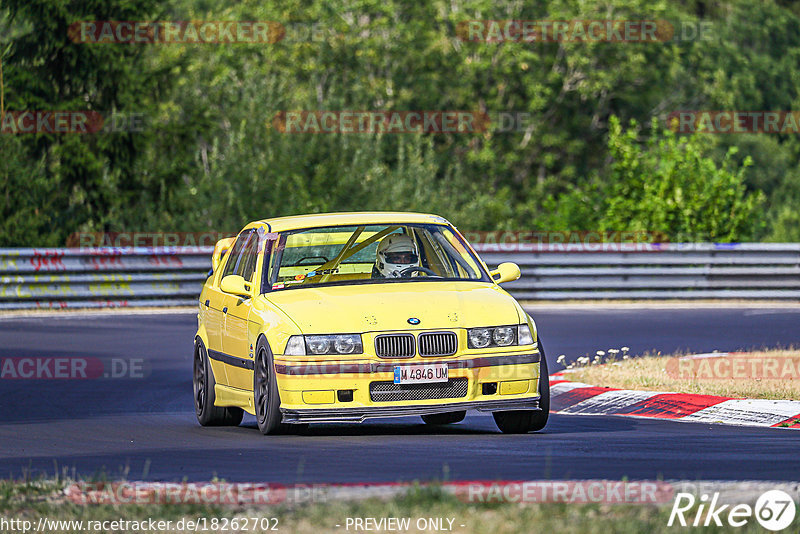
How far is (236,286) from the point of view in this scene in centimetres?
1106

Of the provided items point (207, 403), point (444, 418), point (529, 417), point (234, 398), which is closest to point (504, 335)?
point (529, 417)

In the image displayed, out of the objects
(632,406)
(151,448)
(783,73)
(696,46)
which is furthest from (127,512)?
(783,73)

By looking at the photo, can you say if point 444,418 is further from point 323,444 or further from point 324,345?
point 323,444

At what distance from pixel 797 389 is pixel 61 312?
13842 mm

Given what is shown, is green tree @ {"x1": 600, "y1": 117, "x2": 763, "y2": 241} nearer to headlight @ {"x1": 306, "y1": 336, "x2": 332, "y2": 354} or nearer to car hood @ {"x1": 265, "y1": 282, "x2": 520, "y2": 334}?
car hood @ {"x1": 265, "y1": 282, "x2": 520, "y2": 334}

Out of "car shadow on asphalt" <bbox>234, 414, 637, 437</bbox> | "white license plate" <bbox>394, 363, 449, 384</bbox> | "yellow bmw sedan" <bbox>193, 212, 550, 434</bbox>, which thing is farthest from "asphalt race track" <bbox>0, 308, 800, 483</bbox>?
"white license plate" <bbox>394, 363, 449, 384</bbox>

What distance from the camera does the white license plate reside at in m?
9.85

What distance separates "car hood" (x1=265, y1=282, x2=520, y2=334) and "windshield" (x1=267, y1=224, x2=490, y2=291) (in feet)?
1.34

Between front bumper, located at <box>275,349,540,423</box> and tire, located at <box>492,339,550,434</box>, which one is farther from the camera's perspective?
tire, located at <box>492,339,550,434</box>

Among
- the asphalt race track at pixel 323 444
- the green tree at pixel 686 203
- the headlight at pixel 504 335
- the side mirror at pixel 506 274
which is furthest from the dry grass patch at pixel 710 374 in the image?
the green tree at pixel 686 203

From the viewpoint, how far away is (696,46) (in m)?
56.6

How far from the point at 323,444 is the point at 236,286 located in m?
1.82

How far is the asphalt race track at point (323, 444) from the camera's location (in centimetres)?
787

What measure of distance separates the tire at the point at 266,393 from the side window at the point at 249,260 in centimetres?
105
